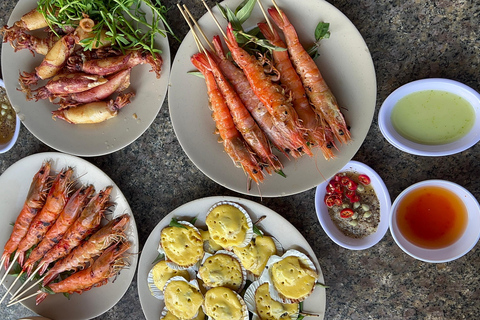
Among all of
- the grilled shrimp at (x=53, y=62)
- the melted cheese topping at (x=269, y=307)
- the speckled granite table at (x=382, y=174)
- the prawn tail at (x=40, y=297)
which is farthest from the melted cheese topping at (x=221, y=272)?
the grilled shrimp at (x=53, y=62)

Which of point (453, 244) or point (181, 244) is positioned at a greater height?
point (181, 244)

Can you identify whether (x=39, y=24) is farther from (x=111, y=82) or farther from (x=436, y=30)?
(x=436, y=30)

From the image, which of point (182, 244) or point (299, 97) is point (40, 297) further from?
point (299, 97)

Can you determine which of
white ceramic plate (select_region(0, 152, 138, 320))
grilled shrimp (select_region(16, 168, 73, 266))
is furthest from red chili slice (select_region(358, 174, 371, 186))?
grilled shrimp (select_region(16, 168, 73, 266))

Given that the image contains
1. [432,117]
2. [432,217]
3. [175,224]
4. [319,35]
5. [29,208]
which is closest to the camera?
[319,35]

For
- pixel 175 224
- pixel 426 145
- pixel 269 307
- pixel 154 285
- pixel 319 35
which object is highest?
pixel 319 35

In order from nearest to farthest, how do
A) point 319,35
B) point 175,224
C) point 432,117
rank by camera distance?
1. point 319,35
2. point 432,117
3. point 175,224

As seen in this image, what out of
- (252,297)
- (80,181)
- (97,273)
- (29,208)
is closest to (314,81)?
(252,297)
